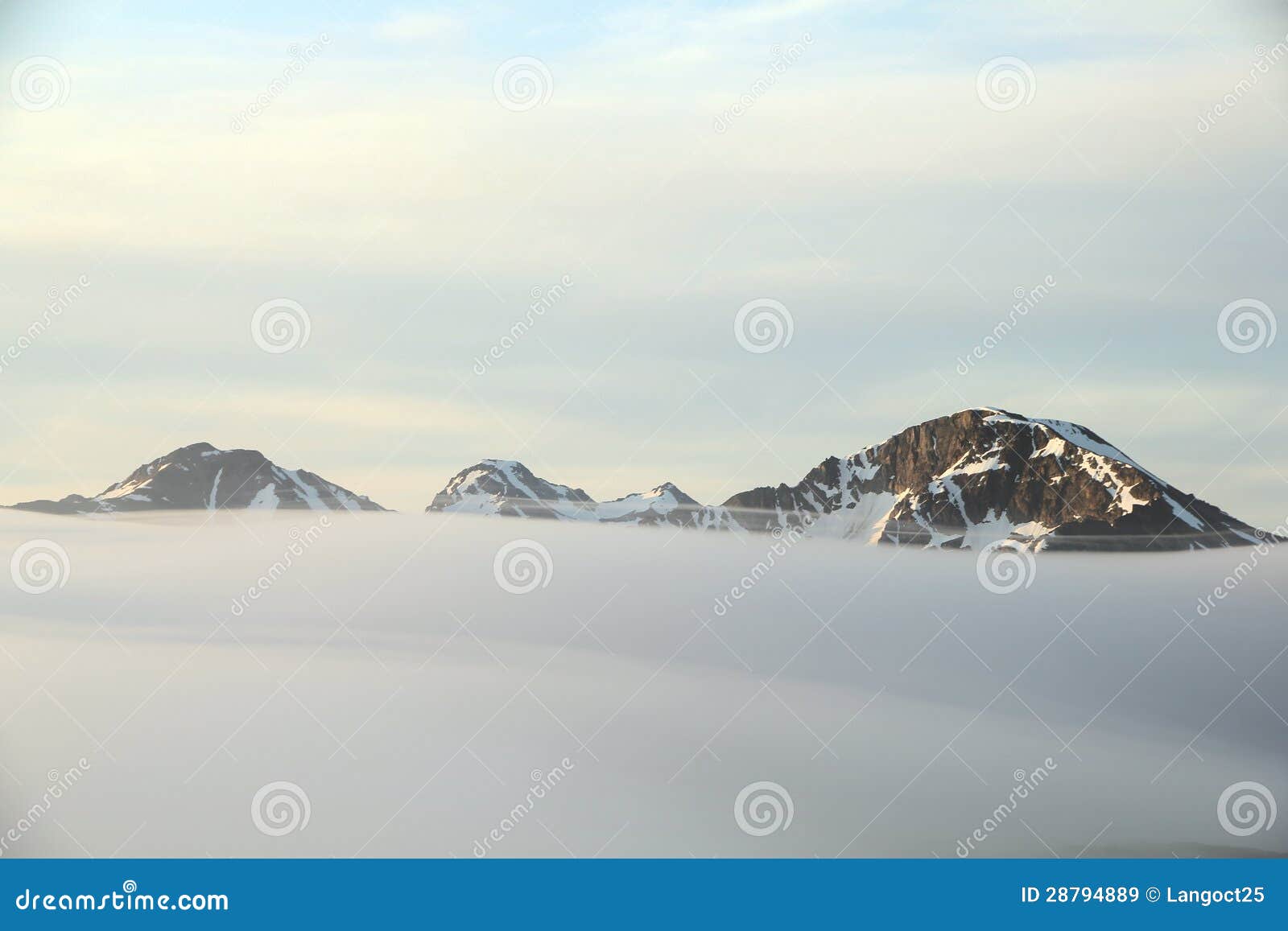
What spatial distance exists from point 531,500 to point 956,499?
44.4 ft

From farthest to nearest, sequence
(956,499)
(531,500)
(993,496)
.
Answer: (956,499) < (993,496) < (531,500)

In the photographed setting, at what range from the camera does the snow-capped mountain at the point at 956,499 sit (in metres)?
15.7

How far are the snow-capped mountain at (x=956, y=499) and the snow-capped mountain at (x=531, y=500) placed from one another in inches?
0.7

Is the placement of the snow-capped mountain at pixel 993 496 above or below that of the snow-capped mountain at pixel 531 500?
above

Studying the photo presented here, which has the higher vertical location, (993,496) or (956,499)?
(956,499)

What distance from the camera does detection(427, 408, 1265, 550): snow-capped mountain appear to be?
1568 centimetres

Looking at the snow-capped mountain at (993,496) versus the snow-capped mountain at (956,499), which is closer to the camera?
the snow-capped mountain at (956,499)

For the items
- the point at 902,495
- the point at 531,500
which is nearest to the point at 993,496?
the point at 902,495

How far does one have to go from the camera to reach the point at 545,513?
50.8 ft

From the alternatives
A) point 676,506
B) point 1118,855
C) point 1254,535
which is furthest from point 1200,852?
point 676,506

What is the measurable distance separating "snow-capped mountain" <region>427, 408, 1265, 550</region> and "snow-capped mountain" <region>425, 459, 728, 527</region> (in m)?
0.02

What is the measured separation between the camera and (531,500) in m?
15.7

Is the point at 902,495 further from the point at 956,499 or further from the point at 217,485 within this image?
the point at 217,485
